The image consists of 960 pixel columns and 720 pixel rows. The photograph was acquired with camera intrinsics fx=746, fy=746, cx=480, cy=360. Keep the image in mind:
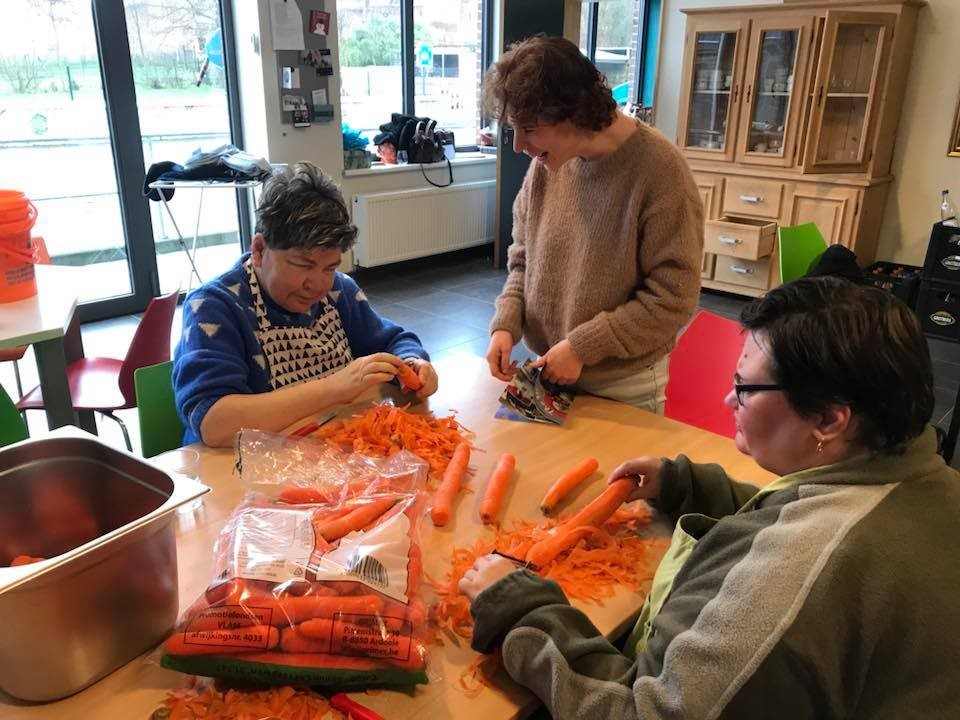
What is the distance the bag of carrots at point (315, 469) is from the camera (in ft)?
4.30

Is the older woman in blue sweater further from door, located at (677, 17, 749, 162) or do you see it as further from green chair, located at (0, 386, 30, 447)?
door, located at (677, 17, 749, 162)

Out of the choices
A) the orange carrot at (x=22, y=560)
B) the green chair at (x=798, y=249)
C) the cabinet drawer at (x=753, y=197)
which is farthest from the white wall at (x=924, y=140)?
the orange carrot at (x=22, y=560)

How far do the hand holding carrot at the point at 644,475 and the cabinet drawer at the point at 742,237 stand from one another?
458cm

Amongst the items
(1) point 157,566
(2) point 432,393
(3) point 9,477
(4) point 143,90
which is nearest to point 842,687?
(1) point 157,566

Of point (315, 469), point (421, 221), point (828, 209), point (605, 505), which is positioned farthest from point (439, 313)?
point (605, 505)

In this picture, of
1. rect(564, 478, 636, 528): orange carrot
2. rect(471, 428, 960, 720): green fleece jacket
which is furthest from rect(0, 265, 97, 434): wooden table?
rect(471, 428, 960, 720): green fleece jacket

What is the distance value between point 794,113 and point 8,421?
5.21m

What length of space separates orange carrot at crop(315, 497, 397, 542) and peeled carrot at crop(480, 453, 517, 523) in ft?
0.65

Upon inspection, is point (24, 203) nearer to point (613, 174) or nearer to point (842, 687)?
point (613, 174)

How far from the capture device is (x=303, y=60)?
16.9 feet

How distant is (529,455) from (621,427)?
28 centimetres

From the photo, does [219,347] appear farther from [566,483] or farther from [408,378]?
[566,483]

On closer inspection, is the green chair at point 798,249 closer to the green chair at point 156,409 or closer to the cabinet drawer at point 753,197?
the cabinet drawer at point 753,197

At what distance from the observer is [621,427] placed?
1.76m
